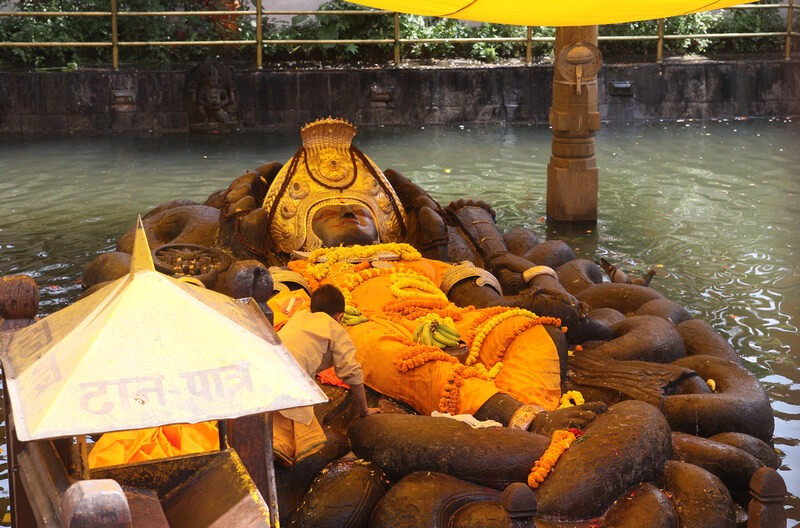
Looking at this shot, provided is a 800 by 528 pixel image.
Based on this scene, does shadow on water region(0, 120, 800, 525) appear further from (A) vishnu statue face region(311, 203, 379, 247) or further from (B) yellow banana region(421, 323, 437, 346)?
(A) vishnu statue face region(311, 203, 379, 247)

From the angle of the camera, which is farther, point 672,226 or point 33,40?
point 33,40

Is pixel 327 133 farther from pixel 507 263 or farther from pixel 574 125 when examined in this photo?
pixel 574 125

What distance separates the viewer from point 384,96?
1380cm

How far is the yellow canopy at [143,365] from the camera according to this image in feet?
7.74

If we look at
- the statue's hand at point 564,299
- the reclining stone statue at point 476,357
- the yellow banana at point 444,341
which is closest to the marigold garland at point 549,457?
the reclining stone statue at point 476,357

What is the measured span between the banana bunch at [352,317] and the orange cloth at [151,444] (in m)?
1.35

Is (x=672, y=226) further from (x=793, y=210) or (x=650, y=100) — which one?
(x=650, y=100)

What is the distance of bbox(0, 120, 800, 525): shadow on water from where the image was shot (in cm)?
677

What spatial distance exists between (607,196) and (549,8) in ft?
16.7

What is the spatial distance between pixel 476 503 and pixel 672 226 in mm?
5884

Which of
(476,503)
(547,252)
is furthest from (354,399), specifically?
(547,252)

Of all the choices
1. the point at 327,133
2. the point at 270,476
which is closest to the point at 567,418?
the point at 270,476

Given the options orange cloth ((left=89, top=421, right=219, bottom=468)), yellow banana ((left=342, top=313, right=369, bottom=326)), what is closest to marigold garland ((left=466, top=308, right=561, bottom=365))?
yellow banana ((left=342, top=313, right=369, bottom=326))

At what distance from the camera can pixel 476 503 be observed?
11.9ft
